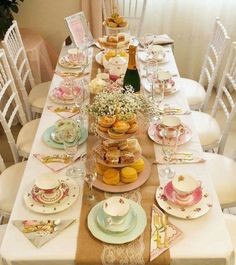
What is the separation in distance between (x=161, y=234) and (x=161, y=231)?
14 millimetres

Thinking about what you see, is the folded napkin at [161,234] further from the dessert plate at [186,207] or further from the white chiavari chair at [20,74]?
the white chiavari chair at [20,74]

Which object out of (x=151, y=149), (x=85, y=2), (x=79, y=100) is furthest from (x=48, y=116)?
(x=85, y=2)

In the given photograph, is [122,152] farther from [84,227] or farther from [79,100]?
[79,100]

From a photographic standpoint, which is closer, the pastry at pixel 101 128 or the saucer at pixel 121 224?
the saucer at pixel 121 224

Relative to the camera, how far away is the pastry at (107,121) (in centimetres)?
130

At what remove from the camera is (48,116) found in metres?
1.83

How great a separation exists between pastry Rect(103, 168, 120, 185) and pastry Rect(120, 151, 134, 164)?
50 mm

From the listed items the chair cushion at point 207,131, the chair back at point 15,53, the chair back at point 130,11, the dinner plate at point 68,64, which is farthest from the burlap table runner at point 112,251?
the chair back at point 130,11

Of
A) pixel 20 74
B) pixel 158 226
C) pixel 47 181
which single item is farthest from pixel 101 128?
pixel 20 74

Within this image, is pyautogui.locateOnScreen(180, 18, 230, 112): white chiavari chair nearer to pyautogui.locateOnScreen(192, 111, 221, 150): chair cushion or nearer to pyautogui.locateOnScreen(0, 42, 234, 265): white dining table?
pyautogui.locateOnScreen(192, 111, 221, 150): chair cushion

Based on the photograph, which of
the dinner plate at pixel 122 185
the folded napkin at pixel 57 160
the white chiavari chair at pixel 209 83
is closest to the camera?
the dinner plate at pixel 122 185

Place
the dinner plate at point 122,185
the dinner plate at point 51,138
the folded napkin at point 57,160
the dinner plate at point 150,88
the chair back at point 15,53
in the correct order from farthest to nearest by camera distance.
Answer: the chair back at point 15,53 < the dinner plate at point 150,88 < the dinner plate at point 51,138 < the folded napkin at point 57,160 < the dinner plate at point 122,185

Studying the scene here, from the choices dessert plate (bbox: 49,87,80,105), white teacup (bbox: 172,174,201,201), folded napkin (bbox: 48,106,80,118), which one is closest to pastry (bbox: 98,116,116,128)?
white teacup (bbox: 172,174,201,201)

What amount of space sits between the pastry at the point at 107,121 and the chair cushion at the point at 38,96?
1196 mm
